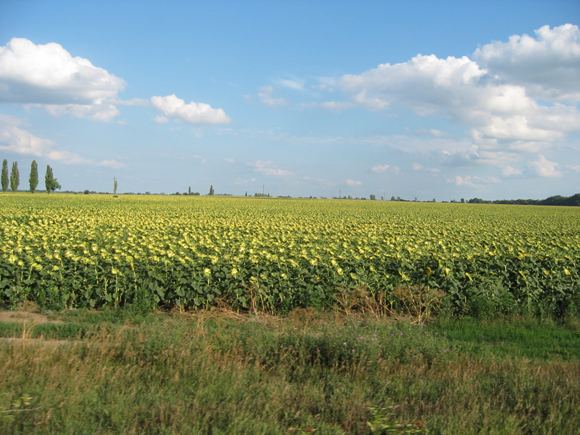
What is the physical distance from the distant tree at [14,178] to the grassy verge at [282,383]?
11712cm

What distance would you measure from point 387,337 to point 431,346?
0.54 m

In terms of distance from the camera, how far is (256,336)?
643 cm

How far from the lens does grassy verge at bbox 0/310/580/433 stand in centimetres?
406

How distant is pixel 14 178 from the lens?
4309 inches

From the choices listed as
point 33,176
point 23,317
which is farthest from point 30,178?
point 23,317

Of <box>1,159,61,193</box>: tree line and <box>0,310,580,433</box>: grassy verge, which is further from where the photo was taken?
<box>1,159,61,193</box>: tree line

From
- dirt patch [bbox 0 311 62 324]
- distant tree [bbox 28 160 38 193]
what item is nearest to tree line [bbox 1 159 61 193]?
distant tree [bbox 28 160 38 193]

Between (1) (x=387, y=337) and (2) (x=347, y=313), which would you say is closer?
(1) (x=387, y=337)

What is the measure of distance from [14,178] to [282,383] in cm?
12179

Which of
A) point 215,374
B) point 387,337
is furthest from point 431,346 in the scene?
point 215,374

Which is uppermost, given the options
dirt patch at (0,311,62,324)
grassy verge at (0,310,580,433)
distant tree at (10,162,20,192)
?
distant tree at (10,162,20,192)

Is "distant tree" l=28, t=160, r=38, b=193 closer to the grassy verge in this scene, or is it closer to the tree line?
the tree line

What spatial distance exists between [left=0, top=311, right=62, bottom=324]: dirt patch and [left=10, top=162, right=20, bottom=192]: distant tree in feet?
378

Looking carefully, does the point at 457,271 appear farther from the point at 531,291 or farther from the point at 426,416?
the point at 426,416
